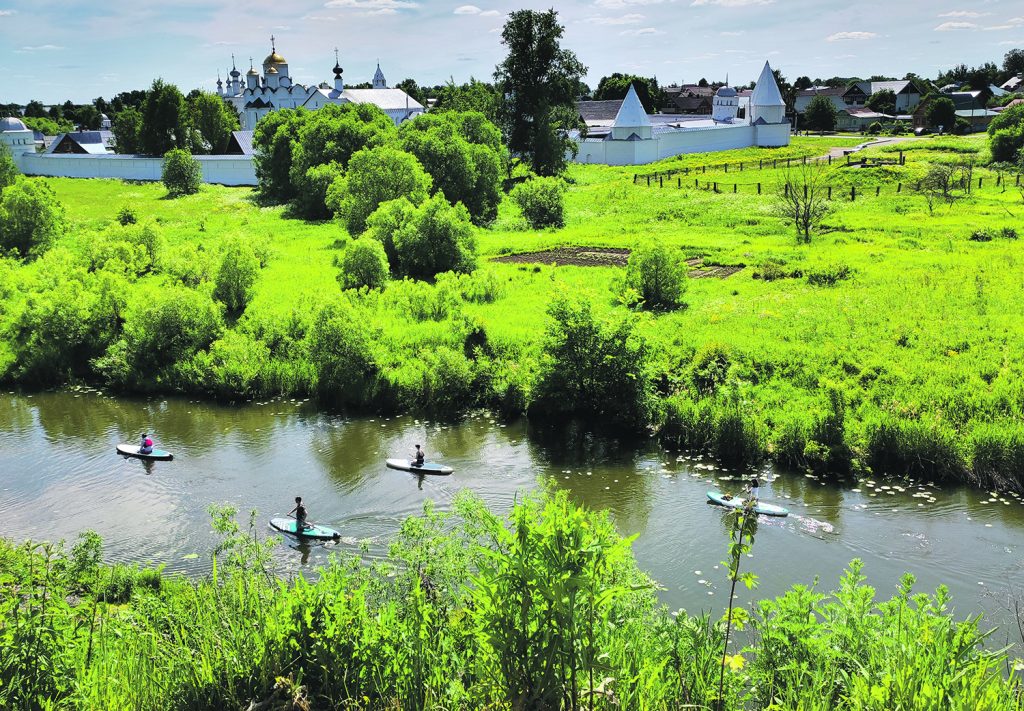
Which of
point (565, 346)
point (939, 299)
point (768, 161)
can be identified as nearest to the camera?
point (565, 346)

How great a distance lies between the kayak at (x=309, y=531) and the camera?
14414 mm

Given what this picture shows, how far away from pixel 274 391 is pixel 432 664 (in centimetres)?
1606

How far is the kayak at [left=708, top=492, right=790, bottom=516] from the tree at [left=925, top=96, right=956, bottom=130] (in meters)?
77.1

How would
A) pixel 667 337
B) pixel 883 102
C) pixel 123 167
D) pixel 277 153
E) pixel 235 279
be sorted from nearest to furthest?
pixel 667 337 → pixel 235 279 → pixel 277 153 → pixel 123 167 → pixel 883 102

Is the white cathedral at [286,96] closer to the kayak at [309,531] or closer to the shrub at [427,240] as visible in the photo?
the shrub at [427,240]

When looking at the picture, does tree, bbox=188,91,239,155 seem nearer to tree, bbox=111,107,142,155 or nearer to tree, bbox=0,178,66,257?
tree, bbox=111,107,142,155

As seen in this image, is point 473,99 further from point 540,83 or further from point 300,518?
point 300,518

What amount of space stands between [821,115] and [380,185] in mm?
71833

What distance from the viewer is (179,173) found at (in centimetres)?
5784

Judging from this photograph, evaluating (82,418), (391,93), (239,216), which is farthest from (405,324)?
(391,93)

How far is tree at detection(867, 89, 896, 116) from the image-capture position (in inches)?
4200

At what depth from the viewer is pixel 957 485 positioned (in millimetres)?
15500

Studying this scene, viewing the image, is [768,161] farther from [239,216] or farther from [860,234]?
[239,216]

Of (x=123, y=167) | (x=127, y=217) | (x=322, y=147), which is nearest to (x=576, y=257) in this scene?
(x=322, y=147)
